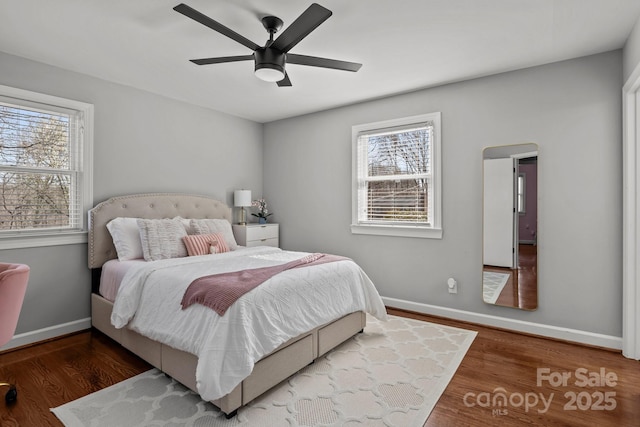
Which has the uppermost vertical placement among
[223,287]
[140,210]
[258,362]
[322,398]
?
[140,210]

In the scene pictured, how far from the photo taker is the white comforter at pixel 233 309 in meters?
1.92

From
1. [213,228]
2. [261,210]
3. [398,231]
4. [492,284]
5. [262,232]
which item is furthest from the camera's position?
[261,210]

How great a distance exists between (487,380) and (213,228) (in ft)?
9.91

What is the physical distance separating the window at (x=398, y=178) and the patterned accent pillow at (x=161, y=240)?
2.09 meters

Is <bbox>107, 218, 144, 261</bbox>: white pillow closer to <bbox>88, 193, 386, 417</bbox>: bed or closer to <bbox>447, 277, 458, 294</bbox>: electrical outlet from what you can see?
<bbox>88, 193, 386, 417</bbox>: bed

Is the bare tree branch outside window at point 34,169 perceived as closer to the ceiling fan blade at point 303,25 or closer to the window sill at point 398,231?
the ceiling fan blade at point 303,25

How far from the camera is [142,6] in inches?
89.0

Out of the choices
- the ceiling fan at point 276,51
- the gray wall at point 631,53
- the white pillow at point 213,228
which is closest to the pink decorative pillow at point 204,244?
the white pillow at point 213,228

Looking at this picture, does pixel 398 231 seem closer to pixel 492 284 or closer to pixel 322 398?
pixel 492 284

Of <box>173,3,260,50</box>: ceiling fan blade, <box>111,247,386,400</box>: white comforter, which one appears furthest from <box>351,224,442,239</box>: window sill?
<box>173,3,260,50</box>: ceiling fan blade

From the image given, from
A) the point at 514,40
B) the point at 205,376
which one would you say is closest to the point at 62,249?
the point at 205,376

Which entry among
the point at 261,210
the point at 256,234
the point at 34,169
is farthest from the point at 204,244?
the point at 261,210

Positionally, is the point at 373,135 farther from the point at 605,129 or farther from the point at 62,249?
the point at 62,249

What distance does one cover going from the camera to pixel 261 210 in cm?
523
